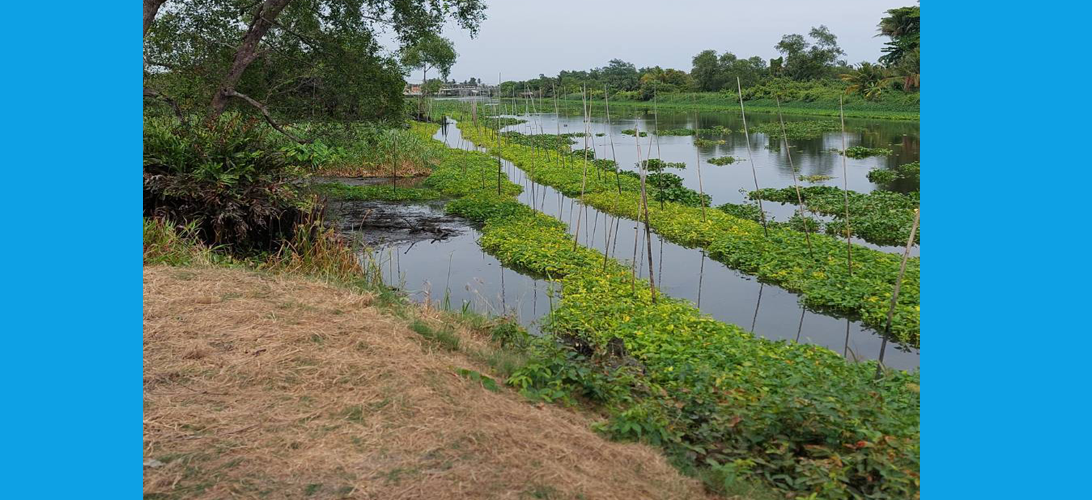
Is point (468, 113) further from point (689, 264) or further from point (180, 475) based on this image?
point (180, 475)

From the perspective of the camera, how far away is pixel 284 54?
1293 cm

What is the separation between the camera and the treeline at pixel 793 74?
41.4 m

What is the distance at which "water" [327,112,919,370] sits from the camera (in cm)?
778

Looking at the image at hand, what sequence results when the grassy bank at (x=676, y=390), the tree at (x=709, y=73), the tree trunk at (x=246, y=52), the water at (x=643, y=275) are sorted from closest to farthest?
the grassy bank at (x=676, y=390) < the water at (x=643, y=275) < the tree trunk at (x=246, y=52) < the tree at (x=709, y=73)

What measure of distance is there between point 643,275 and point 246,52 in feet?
23.1

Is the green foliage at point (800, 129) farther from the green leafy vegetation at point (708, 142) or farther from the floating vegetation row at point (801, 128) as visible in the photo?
the green leafy vegetation at point (708, 142)

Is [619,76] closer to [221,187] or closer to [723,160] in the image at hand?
[723,160]

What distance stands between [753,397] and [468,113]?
1675 inches

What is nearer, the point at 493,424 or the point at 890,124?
the point at 493,424

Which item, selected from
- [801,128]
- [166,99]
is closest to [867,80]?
[801,128]

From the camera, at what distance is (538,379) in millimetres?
5074

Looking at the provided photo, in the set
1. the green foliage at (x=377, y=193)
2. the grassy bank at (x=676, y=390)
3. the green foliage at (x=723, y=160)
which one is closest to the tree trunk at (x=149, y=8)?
the grassy bank at (x=676, y=390)

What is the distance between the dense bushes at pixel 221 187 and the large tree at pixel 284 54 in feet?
8.88

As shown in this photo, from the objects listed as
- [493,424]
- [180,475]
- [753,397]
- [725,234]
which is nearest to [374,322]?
[493,424]
